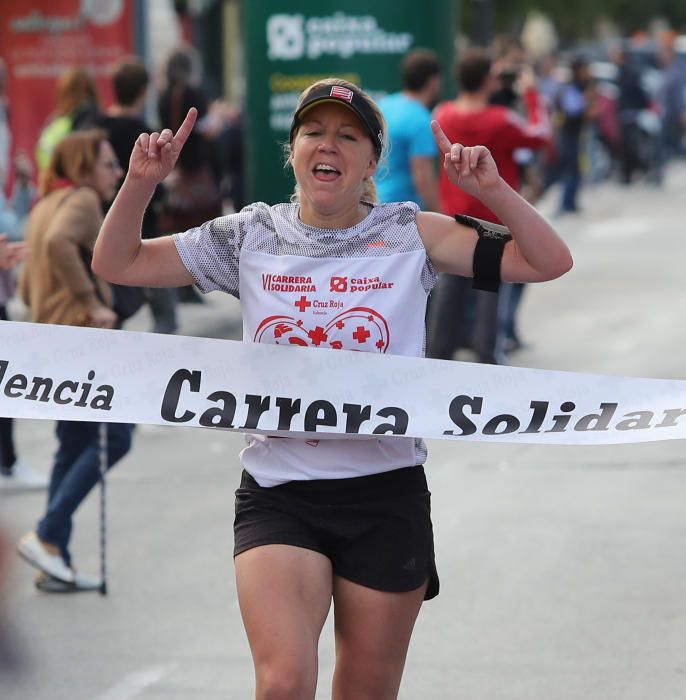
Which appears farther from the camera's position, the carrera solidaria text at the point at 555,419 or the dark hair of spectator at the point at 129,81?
the dark hair of spectator at the point at 129,81

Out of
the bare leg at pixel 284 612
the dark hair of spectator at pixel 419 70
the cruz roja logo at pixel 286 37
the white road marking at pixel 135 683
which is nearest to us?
the bare leg at pixel 284 612

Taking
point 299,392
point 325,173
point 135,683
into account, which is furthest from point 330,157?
point 135,683

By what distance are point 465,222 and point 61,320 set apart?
3.25m

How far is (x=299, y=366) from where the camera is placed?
13.0 ft

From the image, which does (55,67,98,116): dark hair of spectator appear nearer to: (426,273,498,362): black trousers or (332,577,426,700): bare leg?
(426,273,498,362): black trousers

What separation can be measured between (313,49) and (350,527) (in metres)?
9.00

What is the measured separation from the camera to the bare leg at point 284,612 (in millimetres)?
3514

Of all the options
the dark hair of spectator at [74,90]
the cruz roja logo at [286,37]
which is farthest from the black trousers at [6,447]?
the cruz roja logo at [286,37]

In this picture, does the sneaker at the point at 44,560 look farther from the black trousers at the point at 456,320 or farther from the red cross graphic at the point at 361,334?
the black trousers at the point at 456,320

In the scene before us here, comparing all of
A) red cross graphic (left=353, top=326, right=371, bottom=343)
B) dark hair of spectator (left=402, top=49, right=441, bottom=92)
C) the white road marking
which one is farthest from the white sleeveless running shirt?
dark hair of spectator (left=402, top=49, right=441, bottom=92)

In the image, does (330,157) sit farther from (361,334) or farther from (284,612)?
(284,612)

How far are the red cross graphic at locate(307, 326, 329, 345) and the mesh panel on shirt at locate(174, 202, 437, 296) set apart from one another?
19 cm

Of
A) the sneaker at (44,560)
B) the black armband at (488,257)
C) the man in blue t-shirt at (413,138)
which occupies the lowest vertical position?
the sneaker at (44,560)

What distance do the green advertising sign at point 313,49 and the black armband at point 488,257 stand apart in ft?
27.9
